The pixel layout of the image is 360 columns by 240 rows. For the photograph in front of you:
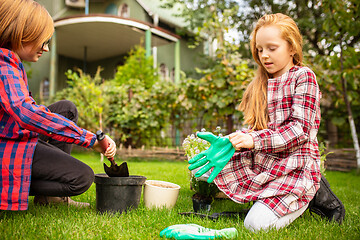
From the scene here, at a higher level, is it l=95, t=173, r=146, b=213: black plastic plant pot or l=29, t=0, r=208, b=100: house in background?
l=29, t=0, r=208, b=100: house in background

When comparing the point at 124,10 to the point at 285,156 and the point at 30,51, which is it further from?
the point at 285,156

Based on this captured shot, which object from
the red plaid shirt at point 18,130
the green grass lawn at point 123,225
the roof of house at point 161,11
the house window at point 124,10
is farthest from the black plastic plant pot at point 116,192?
the house window at point 124,10

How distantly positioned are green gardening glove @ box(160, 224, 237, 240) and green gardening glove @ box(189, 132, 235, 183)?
0.28 metres

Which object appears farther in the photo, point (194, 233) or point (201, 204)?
point (201, 204)

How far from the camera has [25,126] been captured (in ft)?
4.96

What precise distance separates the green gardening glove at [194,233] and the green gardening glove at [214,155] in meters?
0.28

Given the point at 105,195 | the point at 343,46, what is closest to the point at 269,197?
the point at 105,195

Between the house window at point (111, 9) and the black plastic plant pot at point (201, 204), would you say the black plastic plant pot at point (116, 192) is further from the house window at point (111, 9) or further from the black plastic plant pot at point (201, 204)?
the house window at point (111, 9)

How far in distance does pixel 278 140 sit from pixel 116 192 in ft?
3.33

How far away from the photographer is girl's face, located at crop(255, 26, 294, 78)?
6.15 feet

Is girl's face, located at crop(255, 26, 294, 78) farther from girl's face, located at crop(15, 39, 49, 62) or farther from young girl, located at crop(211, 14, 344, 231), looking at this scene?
girl's face, located at crop(15, 39, 49, 62)

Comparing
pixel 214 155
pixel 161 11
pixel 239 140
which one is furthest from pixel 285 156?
pixel 161 11

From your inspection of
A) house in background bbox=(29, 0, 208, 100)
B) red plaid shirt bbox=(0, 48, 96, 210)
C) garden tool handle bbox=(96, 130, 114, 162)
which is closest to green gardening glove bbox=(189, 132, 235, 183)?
garden tool handle bbox=(96, 130, 114, 162)

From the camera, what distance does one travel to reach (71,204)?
2162 mm
